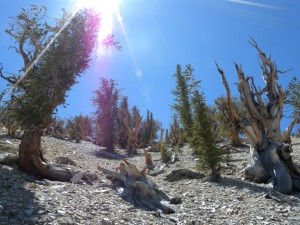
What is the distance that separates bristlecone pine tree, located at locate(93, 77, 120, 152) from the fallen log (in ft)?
43.9

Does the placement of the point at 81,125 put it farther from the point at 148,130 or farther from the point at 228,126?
the point at 228,126

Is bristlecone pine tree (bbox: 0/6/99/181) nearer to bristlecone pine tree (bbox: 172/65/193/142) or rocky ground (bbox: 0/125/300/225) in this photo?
rocky ground (bbox: 0/125/300/225)

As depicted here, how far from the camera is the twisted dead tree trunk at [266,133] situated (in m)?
9.30

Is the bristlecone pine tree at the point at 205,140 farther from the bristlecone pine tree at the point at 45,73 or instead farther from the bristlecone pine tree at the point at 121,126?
the bristlecone pine tree at the point at 121,126

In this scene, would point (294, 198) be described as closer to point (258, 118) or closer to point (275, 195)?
point (275, 195)

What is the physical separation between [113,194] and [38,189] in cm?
189

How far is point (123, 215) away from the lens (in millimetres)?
6133

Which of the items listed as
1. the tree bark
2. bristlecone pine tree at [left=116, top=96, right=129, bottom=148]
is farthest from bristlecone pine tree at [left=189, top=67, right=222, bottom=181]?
bristlecone pine tree at [left=116, top=96, right=129, bottom=148]

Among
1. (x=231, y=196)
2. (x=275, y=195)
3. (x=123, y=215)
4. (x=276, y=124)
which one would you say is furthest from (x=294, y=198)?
(x=123, y=215)

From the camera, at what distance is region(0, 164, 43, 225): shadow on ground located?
501 cm

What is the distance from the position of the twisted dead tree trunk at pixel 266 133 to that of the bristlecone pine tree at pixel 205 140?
3.06ft

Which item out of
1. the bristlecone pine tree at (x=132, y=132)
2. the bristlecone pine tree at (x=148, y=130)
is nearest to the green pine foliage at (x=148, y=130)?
the bristlecone pine tree at (x=148, y=130)

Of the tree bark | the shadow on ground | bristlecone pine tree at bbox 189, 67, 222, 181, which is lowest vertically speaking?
the shadow on ground

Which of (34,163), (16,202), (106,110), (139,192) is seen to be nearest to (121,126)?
(106,110)
